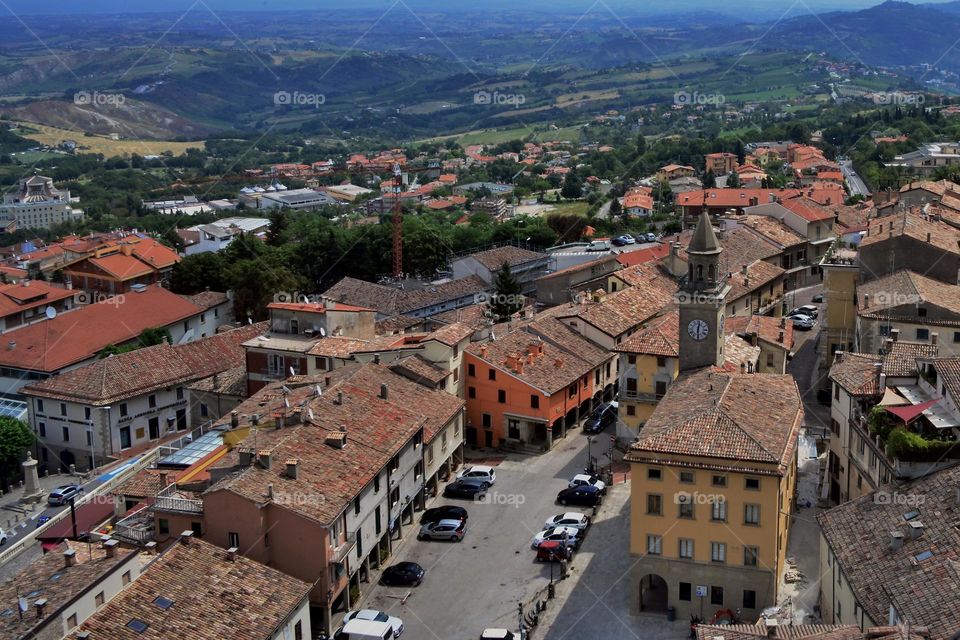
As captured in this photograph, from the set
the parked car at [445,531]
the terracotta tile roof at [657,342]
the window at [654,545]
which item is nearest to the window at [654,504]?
the window at [654,545]

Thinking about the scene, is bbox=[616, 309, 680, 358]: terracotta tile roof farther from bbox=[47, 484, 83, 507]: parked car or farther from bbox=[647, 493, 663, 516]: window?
bbox=[47, 484, 83, 507]: parked car

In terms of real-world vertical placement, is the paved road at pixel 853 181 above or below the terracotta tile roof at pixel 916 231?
below

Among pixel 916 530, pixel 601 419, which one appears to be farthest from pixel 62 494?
pixel 916 530

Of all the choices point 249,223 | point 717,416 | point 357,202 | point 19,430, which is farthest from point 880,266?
point 357,202

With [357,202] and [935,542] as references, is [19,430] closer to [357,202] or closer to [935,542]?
[935,542]

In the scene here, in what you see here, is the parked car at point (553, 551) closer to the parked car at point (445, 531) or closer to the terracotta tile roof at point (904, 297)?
the parked car at point (445, 531)

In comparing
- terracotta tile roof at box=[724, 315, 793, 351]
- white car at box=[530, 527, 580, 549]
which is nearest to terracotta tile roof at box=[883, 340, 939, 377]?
terracotta tile roof at box=[724, 315, 793, 351]

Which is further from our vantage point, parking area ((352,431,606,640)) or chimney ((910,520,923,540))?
parking area ((352,431,606,640))
